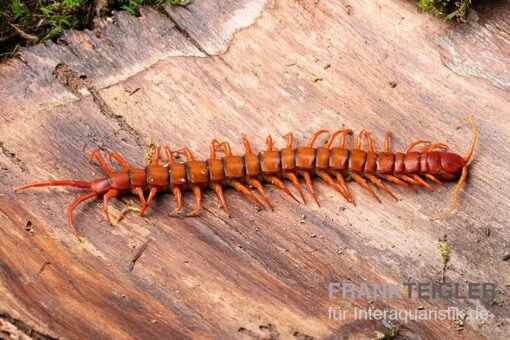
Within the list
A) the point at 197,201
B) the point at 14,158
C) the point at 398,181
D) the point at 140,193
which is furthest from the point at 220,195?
the point at 14,158

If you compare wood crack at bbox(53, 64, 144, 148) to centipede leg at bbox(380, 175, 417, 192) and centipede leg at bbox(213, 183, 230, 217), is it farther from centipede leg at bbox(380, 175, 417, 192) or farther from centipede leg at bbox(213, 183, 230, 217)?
centipede leg at bbox(380, 175, 417, 192)

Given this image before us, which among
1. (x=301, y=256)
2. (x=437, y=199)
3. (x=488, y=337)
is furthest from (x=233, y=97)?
(x=488, y=337)

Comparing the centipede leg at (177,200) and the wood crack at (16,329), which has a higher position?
the centipede leg at (177,200)

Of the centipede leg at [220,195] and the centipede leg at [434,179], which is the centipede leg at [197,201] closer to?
the centipede leg at [220,195]

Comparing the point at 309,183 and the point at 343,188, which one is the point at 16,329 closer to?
the point at 309,183

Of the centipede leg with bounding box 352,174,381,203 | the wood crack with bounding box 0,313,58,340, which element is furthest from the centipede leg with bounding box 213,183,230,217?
the wood crack with bounding box 0,313,58,340

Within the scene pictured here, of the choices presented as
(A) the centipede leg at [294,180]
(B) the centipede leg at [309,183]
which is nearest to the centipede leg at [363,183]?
(B) the centipede leg at [309,183]
